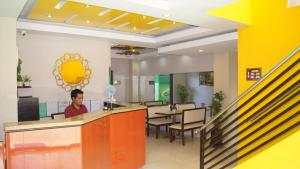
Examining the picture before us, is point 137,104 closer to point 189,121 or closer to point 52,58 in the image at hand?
point 189,121

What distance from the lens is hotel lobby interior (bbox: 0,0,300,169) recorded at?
2.95 metres

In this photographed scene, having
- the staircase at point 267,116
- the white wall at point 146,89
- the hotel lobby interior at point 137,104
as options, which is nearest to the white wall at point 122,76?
the white wall at point 146,89

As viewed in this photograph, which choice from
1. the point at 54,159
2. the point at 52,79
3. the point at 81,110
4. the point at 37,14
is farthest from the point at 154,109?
the point at 54,159

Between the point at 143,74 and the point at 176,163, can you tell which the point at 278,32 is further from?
the point at 143,74

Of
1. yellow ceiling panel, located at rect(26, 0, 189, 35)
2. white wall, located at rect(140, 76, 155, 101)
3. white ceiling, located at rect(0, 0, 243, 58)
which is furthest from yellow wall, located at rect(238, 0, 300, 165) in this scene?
white wall, located at rect(140, 76, 155, 101)

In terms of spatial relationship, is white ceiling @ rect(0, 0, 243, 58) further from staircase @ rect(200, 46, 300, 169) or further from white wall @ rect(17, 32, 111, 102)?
staircase @ rect(200, 46, 300, 169)

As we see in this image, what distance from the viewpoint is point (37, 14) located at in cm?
509

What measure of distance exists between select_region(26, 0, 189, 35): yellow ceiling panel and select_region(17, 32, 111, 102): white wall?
799 millimetres

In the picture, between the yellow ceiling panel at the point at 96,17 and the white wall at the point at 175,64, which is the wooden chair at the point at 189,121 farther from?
the white wall at the point at 175,64

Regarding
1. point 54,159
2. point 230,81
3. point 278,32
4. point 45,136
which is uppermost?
point 278,32

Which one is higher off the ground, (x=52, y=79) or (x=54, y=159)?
(x=52, y=79)

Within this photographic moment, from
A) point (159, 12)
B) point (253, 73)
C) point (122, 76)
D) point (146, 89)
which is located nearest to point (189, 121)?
point (253, 73)

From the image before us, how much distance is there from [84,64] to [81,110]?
2605 mm

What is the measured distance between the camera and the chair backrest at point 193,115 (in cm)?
689
